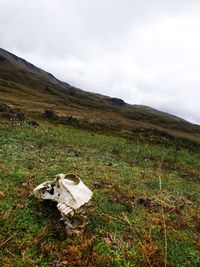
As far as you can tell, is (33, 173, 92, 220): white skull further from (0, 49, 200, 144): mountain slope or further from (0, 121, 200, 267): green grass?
(0, 49, 200, 144): mountain slope

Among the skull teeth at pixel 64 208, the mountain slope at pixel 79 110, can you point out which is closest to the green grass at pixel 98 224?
the skull teeth at pixel 64 208

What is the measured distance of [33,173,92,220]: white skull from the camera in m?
8.43

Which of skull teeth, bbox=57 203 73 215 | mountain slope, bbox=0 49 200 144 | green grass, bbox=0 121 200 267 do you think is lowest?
mountain slope, bbox=0 49 200 144

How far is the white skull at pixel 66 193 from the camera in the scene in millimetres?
8430

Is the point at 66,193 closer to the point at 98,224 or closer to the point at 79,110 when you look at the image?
the point at 98,224

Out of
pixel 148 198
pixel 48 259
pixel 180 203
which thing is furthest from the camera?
pixel 180 203

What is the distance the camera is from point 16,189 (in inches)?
423

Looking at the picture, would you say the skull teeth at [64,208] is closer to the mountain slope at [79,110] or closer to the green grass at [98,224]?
the green grass at [98,224]

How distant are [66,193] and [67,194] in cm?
4

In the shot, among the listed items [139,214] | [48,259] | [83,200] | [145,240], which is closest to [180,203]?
[139,214]

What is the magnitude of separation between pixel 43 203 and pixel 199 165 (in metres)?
23.1

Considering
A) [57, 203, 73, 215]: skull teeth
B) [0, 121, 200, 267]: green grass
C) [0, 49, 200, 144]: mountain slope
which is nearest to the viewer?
[0, 121, 200, 267]: green grass

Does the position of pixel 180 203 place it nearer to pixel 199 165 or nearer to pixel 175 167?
pixel 175 167

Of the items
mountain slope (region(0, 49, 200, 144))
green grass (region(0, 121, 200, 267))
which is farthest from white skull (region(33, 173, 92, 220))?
mountain slope (region(0, 49, 200, 144))
